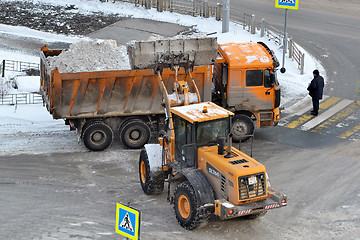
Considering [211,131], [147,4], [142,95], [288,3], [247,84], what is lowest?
[142,95]

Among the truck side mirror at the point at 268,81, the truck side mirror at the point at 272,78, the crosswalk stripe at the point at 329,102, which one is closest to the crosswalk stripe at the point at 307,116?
the crosswalk stripe at the point at 329,102

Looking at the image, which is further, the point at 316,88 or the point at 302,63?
the point at 302,63

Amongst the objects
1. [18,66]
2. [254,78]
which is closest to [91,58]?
[254,78]

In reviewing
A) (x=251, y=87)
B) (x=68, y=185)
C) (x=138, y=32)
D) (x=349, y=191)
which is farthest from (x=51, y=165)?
(x=138, y=32)

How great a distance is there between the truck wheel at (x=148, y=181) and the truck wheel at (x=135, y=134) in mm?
3337

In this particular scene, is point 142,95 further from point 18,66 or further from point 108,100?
point 18,66

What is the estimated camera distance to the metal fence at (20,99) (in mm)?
23688

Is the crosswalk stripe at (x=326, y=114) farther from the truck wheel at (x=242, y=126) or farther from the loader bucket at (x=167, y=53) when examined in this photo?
the loader bucket at (x=167, y=53)

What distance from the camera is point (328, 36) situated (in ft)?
107

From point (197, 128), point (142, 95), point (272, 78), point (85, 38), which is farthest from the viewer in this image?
point (85, 38)

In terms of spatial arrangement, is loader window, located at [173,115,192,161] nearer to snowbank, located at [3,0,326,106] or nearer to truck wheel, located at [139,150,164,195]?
truck wheel, located at [139,150,164,195]

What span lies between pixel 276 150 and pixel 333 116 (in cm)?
409

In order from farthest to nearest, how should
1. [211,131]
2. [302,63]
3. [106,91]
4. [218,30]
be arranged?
[218,30] < [302,63] < [106,91] < [211,131]

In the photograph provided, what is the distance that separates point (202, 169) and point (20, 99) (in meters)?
11.4
